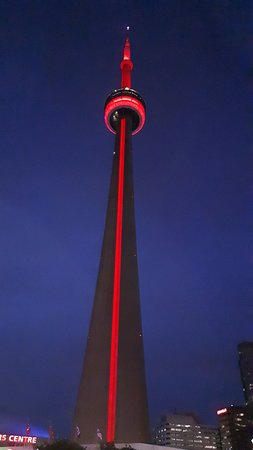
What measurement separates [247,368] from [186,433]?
33.2 m

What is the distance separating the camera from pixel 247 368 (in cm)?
16512

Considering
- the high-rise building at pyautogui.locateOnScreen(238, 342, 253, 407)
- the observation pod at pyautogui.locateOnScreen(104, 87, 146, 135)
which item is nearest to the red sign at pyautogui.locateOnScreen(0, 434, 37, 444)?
the observation pod at pyautogui.locateOnScreen(104, 87, 146, 135)

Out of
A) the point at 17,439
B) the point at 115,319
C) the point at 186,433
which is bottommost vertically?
the point at 17,439

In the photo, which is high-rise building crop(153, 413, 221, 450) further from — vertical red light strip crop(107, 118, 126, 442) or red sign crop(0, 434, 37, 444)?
Answer: vertical red light strip crop(107, 118, 126, 442)

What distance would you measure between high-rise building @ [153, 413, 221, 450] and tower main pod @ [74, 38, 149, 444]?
436 ft

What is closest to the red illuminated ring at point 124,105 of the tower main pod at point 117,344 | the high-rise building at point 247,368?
the tower main pod at point 117,344

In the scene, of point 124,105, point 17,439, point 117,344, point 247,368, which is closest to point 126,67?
point 124,105

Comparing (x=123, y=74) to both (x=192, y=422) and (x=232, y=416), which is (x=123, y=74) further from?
(x=192, y=422)

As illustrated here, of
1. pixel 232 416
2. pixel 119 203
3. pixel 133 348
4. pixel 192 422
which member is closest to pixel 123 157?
pixel 119 203

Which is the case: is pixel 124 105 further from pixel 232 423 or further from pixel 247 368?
pixel 247 368

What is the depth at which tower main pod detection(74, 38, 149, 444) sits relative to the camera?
129 feet

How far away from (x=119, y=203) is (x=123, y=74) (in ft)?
79.0

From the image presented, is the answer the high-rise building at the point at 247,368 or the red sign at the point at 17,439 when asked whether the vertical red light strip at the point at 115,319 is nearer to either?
the red sign at the point at 17,439

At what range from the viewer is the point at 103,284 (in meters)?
46.6
